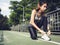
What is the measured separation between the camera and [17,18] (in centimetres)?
805

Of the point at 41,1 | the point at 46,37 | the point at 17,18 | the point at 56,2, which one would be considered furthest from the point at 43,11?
the point at 17,18

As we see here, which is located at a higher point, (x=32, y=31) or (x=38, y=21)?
(x=38, y=21)

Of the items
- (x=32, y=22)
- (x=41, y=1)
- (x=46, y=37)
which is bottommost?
(x=46, y=37)

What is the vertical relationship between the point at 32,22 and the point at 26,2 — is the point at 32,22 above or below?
below

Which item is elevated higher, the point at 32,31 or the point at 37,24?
the point at 37,24

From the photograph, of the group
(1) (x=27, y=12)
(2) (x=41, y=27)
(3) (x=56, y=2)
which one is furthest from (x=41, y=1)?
(1) (x=27, y=12)

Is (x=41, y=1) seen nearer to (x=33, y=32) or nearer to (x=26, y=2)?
(x=33, y=32)

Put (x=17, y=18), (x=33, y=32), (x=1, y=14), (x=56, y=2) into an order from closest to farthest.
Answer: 1. (x=33, y=32)
2. (x=56, y=2)
3. (x=1, y=14)
4. (x=17, y=18)

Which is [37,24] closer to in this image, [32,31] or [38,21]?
[38,21]

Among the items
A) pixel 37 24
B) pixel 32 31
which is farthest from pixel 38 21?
pixel 32 31

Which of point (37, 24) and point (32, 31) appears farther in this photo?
point (37, 24)

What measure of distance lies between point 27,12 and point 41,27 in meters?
1.88

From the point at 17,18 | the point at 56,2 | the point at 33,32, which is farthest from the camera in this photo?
the point at 17,18

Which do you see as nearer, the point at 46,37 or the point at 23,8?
the point at 46,37
